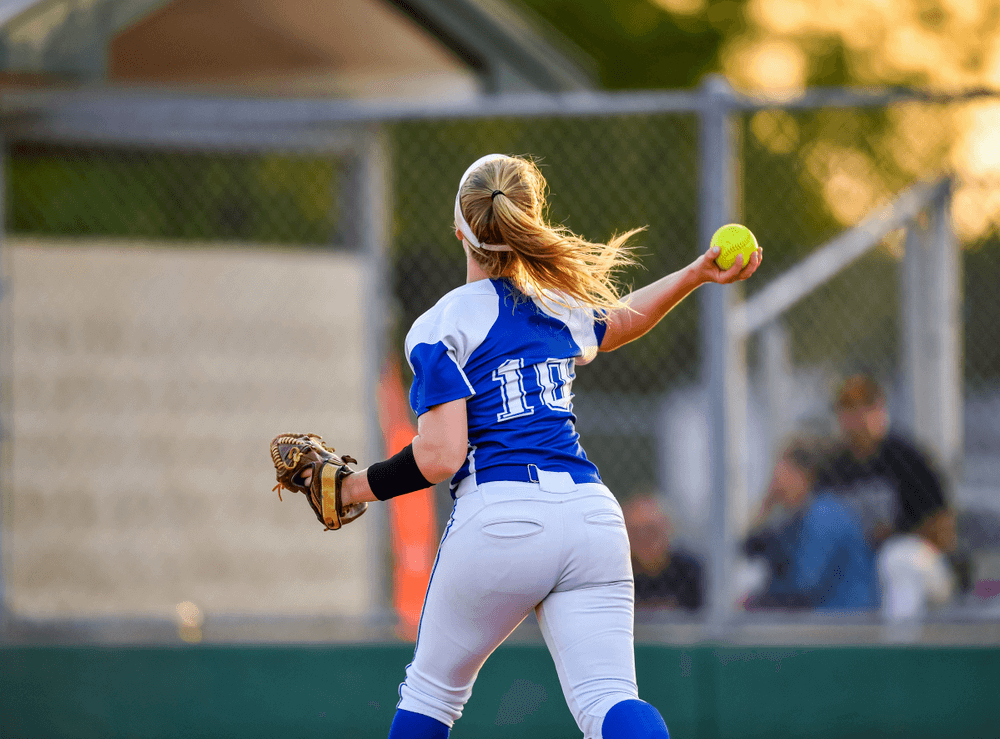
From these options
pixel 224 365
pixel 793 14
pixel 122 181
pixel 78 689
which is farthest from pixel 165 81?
pixel 793 14

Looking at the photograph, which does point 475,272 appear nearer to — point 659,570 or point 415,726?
point 415,726

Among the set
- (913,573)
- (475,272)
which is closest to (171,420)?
(475,272)

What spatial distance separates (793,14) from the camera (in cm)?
1811

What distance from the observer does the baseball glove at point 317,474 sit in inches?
113

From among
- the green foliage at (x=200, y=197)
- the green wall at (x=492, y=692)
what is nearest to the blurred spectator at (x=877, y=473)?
the green wall at (x=492, y=692)

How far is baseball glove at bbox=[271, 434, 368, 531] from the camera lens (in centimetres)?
288

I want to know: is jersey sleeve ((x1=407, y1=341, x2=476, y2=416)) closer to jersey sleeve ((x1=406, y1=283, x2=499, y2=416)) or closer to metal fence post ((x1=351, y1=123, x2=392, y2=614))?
jersey sleeve ((x1=406, y1=283, x2=499, y2=416))

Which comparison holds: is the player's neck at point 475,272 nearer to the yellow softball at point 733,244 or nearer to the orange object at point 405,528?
the yellow softball at point 733,244

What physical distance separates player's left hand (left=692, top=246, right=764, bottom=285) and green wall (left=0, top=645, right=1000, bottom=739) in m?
1.97

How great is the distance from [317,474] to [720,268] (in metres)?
1.24

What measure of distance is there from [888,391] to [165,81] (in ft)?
16.0

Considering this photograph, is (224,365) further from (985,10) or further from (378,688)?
(985,10)

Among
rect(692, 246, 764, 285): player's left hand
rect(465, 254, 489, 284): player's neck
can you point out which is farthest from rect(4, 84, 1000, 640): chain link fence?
rect(465, 254, 489, 284): player's neck

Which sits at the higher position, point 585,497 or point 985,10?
point 985,10
